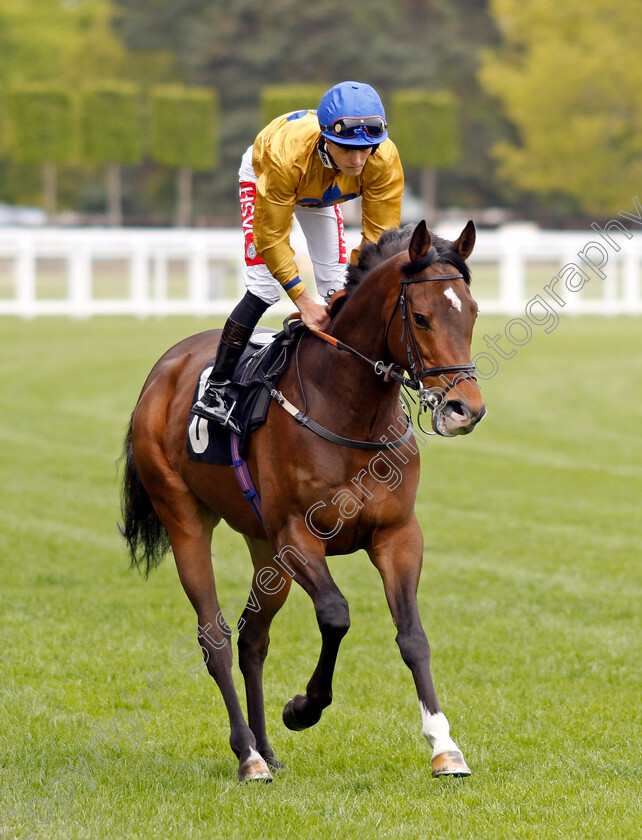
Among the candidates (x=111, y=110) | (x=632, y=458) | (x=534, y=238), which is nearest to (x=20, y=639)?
(x=632, y=458)

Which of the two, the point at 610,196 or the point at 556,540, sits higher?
the point at 610,196

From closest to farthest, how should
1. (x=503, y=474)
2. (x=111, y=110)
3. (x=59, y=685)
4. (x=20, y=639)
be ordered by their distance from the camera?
1. (x=59, y=685)
2. (x=20, y=639)
3. (x=503, y=474)
4. (x=111, y=110)

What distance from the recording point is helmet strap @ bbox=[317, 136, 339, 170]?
4719 millimetres

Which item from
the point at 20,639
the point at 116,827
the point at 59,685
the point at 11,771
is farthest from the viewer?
the point at 20,639

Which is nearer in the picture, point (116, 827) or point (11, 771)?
point (116, 827)

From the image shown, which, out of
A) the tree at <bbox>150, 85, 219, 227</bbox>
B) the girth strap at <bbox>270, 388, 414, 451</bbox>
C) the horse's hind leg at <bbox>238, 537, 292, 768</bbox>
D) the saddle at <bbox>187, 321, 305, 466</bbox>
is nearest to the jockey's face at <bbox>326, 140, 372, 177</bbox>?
the saddle at <bbox>187, 321, 305, 466</bbox>

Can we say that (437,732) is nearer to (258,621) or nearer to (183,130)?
(258,621)

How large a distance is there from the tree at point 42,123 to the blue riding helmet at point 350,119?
115ft

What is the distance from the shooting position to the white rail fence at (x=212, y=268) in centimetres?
2303

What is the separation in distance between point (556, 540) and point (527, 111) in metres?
35.2

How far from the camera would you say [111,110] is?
1543 inches

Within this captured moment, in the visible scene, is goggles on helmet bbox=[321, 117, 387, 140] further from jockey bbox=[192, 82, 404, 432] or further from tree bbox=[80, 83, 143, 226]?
tree bbox=[80, 83, 143, 226]

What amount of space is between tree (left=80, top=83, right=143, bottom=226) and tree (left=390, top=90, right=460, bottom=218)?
26.3 feet

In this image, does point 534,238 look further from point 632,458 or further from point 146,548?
point 146,548
